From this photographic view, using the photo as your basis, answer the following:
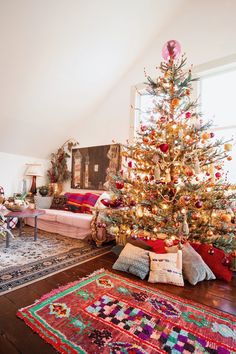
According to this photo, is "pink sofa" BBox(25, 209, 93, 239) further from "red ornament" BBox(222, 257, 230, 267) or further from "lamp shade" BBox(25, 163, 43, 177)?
"red ornament" BBox(222, 257, 230, 267)

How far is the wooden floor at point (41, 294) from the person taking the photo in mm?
1167

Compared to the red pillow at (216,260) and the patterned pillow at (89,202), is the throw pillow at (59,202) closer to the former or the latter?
the patterned pillow at (89,202)

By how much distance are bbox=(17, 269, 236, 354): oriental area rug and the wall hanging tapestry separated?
2542 millimetres

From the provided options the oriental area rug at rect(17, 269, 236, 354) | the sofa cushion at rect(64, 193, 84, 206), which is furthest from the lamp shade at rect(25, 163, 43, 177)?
the oriental area rug at rect(17, 269, 236, 354)

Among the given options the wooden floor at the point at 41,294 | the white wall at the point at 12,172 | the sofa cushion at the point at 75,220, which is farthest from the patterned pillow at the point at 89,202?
the white wall at the point at 12,172

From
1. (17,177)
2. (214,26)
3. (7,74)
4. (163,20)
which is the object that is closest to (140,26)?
(163,20)

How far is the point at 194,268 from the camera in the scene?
2018 millimetres

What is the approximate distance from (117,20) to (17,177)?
362 centimetres

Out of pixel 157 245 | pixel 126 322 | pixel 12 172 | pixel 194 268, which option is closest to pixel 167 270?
pixel 194 268

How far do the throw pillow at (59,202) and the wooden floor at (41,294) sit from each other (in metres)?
1.88

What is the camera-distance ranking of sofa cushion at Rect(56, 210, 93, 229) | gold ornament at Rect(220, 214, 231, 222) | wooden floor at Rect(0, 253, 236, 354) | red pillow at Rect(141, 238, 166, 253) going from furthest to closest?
sofa cushion at Rect(56, 210, 93, 229), red pillow at Rect(141, 238, 166, 253), gold ornament at Rect(220, 214, 231, 222), wooden floor at Rect(0, 253, 236, 354)

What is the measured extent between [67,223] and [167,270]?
1949 millimetres

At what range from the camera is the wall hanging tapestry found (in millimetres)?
4017

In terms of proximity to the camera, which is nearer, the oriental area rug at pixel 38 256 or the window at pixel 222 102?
the oriental area rug at pixel 38 256
